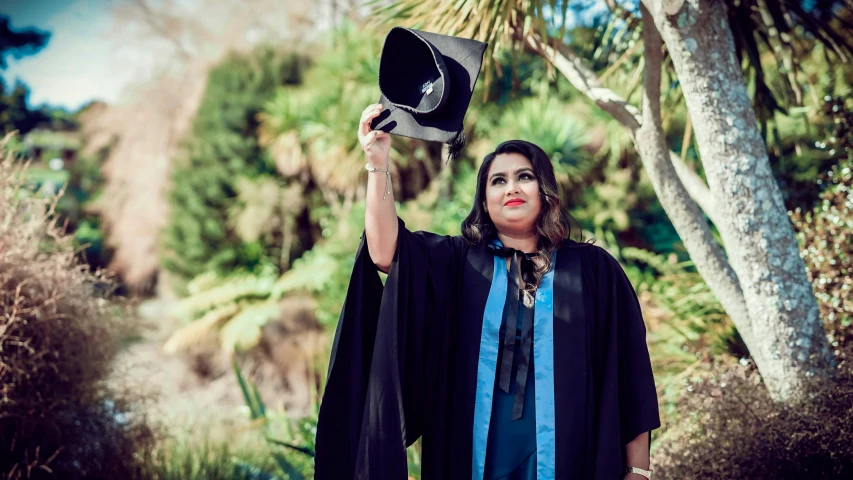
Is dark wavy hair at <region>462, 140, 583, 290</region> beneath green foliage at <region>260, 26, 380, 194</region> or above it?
beneath

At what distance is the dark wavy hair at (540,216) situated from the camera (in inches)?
87.6

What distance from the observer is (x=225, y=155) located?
9.95 meters

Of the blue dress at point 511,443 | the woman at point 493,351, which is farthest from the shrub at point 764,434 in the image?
the blue dress at point 511,443

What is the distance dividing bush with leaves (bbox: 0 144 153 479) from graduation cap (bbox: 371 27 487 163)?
2613mm

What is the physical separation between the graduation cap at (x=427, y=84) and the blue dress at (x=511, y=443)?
86 centimetres

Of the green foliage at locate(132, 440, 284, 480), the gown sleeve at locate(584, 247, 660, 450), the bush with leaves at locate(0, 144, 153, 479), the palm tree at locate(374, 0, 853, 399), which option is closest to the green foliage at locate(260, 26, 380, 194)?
the green foliage at locate(132, 440, 284, 480)

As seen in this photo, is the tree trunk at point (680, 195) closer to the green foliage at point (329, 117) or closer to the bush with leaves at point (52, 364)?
the bush with leaves at point (52, 364)

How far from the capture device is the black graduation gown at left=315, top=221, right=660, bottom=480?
204cm

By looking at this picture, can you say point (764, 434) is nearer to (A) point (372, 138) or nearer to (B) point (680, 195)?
(B) point (680, 195)

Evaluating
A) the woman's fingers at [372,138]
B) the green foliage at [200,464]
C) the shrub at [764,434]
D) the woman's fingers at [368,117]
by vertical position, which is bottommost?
the green foliage at [200,464]

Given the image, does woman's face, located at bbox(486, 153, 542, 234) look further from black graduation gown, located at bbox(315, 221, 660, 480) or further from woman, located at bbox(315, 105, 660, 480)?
black graduation gown, located at bbox(315, 221, 660, 480)

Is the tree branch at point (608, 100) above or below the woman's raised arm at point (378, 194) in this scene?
above

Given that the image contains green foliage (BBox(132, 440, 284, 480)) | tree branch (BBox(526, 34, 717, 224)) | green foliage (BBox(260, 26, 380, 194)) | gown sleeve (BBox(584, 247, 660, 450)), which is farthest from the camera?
green foliage (BBox(260, 26, 380, 194))

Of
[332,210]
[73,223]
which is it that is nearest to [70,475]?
[332,210]
